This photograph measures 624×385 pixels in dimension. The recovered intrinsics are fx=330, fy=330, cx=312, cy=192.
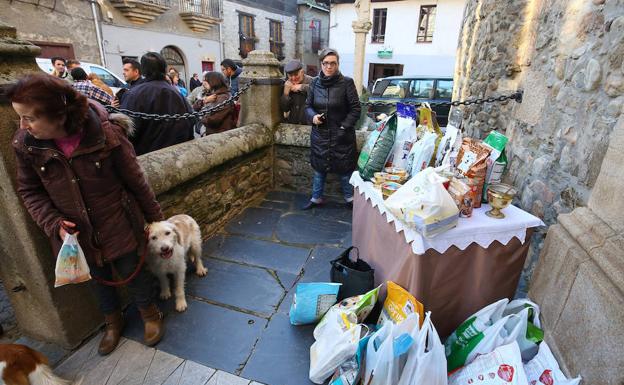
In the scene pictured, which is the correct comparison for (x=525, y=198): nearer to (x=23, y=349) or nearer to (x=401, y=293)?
(x=401, y=293)

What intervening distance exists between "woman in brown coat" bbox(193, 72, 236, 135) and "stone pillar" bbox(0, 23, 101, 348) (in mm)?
2494

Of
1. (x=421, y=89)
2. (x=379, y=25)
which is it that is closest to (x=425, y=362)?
(x=421, y=89)

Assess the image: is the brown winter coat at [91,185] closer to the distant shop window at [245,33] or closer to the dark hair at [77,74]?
the dark hair at [77,74]

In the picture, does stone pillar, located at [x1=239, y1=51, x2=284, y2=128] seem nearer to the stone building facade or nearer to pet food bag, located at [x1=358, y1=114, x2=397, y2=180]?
pet food bag, located at [x1=358, y1=114, x2=397, y2=180]

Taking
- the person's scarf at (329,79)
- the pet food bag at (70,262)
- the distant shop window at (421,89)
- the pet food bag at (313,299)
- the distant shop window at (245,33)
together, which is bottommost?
the pet food bag at (313,299)

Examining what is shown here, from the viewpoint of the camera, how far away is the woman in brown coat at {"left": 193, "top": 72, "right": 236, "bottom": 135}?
430 cm

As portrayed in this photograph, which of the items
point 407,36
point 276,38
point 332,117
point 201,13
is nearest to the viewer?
point 332,117

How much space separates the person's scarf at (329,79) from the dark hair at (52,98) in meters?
2.40

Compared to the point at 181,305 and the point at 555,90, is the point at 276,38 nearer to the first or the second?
the point at 555,90

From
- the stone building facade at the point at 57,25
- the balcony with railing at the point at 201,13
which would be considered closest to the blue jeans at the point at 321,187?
the stone building facade at the point at 57,25

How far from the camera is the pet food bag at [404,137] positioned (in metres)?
2.41

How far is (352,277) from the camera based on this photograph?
2209 millimetres

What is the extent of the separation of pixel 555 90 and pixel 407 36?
20.1m

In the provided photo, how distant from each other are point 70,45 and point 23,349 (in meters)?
14.4
